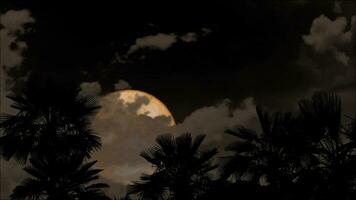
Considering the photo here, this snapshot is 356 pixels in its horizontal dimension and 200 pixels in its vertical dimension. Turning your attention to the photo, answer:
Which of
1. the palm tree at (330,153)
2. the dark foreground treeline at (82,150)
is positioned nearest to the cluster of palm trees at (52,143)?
the dark foreground treeline at (82,150)

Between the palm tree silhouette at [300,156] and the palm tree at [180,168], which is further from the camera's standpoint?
the palm tree at [180,168]

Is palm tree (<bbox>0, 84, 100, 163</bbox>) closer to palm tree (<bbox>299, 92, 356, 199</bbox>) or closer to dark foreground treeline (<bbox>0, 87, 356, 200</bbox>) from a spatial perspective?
dark foreground treeline (<bbox>0, 87, 356, 200</bbox>)

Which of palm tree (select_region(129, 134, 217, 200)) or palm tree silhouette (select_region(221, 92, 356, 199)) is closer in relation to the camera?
palm tree silhouette (select_region(221, 92, 356, 199))

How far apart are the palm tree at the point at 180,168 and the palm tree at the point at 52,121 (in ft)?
Result: 14.8

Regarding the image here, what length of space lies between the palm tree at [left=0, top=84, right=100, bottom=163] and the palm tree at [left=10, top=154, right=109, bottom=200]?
1.62ft

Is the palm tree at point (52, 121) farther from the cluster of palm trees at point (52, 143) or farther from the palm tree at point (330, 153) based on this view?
the palm tree at point (330, 153)

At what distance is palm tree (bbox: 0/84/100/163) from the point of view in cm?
2428

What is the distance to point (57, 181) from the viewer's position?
24.1m

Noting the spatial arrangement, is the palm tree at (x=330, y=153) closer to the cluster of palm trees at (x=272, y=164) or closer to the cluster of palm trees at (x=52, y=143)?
the cluster of palm trees at (x=272, y=164)

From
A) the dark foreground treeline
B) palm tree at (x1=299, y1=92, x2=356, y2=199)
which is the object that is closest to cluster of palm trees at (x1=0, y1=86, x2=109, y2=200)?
the dark foreground treeline

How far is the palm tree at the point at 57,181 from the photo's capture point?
77.4 ft

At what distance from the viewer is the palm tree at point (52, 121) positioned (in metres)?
24.3

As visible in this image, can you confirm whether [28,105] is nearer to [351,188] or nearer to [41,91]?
[41,91]

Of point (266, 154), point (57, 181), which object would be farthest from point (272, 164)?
point (57, 181)
